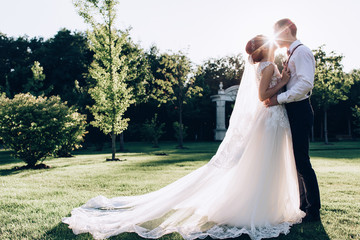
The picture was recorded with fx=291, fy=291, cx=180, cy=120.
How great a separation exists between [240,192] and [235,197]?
0.09 m

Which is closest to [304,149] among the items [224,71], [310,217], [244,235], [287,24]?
[310,217]

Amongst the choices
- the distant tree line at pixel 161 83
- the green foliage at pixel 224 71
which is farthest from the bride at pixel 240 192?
the green foliage at pixel 224 71

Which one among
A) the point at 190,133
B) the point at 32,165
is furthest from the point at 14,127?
the point at 190,133

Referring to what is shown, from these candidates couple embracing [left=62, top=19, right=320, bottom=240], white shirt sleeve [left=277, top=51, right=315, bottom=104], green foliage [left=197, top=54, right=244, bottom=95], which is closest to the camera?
couple embracing [left=62, top=19, right=320, bottom=240]

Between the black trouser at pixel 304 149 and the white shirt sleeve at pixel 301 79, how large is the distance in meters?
0.18

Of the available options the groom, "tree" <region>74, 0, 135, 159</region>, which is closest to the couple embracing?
the groom

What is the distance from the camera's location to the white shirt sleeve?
358cm

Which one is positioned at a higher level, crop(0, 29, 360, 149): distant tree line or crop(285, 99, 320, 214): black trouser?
crop(0, 29, 360, 149): distant tree line

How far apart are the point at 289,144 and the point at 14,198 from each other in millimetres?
4820

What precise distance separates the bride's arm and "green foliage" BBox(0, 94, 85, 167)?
851 centimetres

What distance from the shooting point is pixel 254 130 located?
380cm

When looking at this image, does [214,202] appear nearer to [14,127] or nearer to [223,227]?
[223,227]

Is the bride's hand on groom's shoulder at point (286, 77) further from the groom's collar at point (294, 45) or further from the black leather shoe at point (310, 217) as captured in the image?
the black leather shoe at point (310, 217)

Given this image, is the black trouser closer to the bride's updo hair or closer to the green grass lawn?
the green grass lawn
